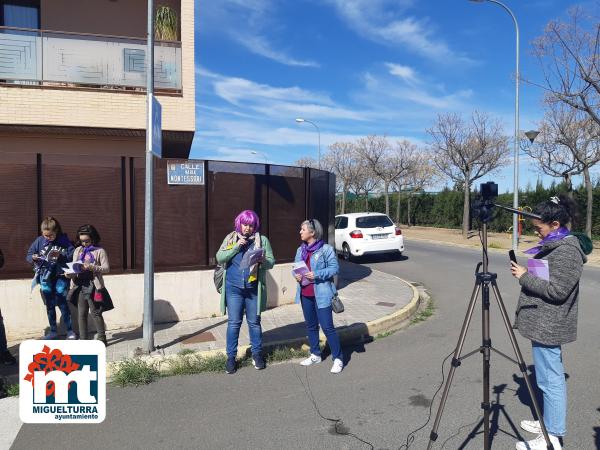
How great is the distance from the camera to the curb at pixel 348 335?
5196 millimetres

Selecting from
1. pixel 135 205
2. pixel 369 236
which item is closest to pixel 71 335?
pixel 135 205

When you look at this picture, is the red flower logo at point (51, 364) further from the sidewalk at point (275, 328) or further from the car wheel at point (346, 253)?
the car wheel at point (346, 253)

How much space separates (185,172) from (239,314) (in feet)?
10.5

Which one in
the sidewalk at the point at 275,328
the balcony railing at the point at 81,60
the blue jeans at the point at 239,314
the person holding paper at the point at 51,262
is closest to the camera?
the blue jeans at the point at 239,314

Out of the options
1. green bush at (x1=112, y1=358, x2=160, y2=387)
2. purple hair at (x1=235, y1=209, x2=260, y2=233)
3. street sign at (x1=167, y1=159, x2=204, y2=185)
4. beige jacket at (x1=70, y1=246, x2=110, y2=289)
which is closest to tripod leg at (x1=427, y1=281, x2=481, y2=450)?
purple hair at (x1=235, y1=209, x2=260, y2=233)

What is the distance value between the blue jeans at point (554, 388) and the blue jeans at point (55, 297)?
538 cm

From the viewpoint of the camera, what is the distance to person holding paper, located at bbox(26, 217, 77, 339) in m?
5.60

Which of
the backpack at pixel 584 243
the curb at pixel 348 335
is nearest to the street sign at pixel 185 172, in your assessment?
the curb at pixel 348 335

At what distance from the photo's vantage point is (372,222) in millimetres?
14953

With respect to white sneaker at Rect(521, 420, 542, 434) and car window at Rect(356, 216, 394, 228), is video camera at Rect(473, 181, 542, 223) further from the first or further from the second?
car window at Rect(356, 216, 394, 228)

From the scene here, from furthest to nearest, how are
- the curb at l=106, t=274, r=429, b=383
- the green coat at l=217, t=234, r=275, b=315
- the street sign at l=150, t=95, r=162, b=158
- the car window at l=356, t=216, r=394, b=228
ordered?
1. the car window at l=356, t=216, r=394, b=228
2. the street sign at l=150, t=95, r=162, b=158
3. the curb at l=106, t=274, r=429, b=383
4. the green coat at l=217, t=234, r=275, b=315

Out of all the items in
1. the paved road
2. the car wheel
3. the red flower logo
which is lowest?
the paved road

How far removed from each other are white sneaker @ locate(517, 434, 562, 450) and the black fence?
5321 millimetres

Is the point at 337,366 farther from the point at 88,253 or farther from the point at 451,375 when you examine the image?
the point at 88,253
